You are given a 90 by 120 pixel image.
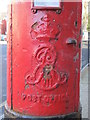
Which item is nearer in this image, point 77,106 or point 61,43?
point 61,43

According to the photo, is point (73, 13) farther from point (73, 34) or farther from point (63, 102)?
point (63, 102)

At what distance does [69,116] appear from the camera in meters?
2.84

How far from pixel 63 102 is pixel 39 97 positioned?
0.25 metres

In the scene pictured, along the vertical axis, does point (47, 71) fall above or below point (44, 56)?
below

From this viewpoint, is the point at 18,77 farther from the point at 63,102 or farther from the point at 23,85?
the point at 63,102

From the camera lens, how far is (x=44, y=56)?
8.83 feet

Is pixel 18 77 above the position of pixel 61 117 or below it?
above

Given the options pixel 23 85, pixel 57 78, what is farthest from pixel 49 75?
pixel 23 85

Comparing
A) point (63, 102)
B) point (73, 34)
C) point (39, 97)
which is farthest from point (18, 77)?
point (73, 34)

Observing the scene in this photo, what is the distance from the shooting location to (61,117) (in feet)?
9.12

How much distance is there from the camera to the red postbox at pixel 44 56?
2.66 metres

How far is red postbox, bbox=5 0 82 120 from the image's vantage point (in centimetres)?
266

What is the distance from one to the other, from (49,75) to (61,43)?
33cm

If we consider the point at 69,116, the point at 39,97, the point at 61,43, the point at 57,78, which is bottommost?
the point at 69,116
